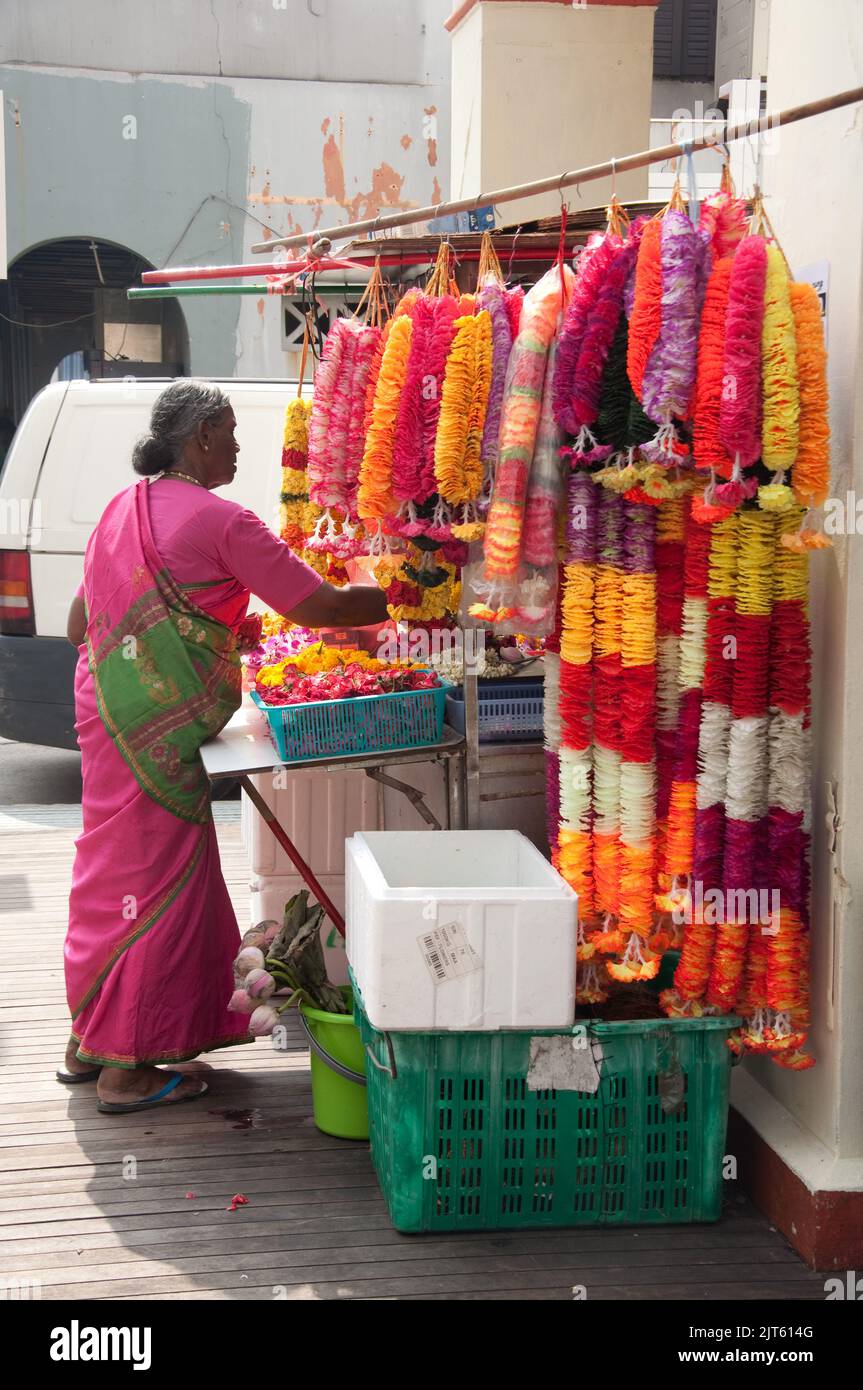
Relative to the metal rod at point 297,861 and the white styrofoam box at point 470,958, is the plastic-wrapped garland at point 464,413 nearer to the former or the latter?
the white styrofoam box at point 470,958

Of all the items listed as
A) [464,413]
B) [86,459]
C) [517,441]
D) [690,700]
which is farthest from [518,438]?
[86,459]

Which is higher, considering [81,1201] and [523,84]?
[523,84]

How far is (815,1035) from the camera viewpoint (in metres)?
3.25

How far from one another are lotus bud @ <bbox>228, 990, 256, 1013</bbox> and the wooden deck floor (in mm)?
366

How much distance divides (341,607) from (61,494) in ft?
12.9

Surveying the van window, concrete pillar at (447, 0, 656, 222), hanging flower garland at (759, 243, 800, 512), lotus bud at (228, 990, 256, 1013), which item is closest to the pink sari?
lotus bud at (228, 990, 256, 1013)

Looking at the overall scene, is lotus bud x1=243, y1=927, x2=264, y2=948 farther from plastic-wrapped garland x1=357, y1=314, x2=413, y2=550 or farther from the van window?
the van window

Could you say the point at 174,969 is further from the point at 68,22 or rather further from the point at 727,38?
the point at 727,38

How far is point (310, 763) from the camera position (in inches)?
147

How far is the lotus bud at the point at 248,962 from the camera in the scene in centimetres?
380

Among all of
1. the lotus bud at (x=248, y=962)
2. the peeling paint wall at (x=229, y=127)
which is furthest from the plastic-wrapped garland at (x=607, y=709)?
the peeling paint wall at (x=229, y=127)

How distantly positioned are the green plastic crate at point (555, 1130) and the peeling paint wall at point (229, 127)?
9022mm
